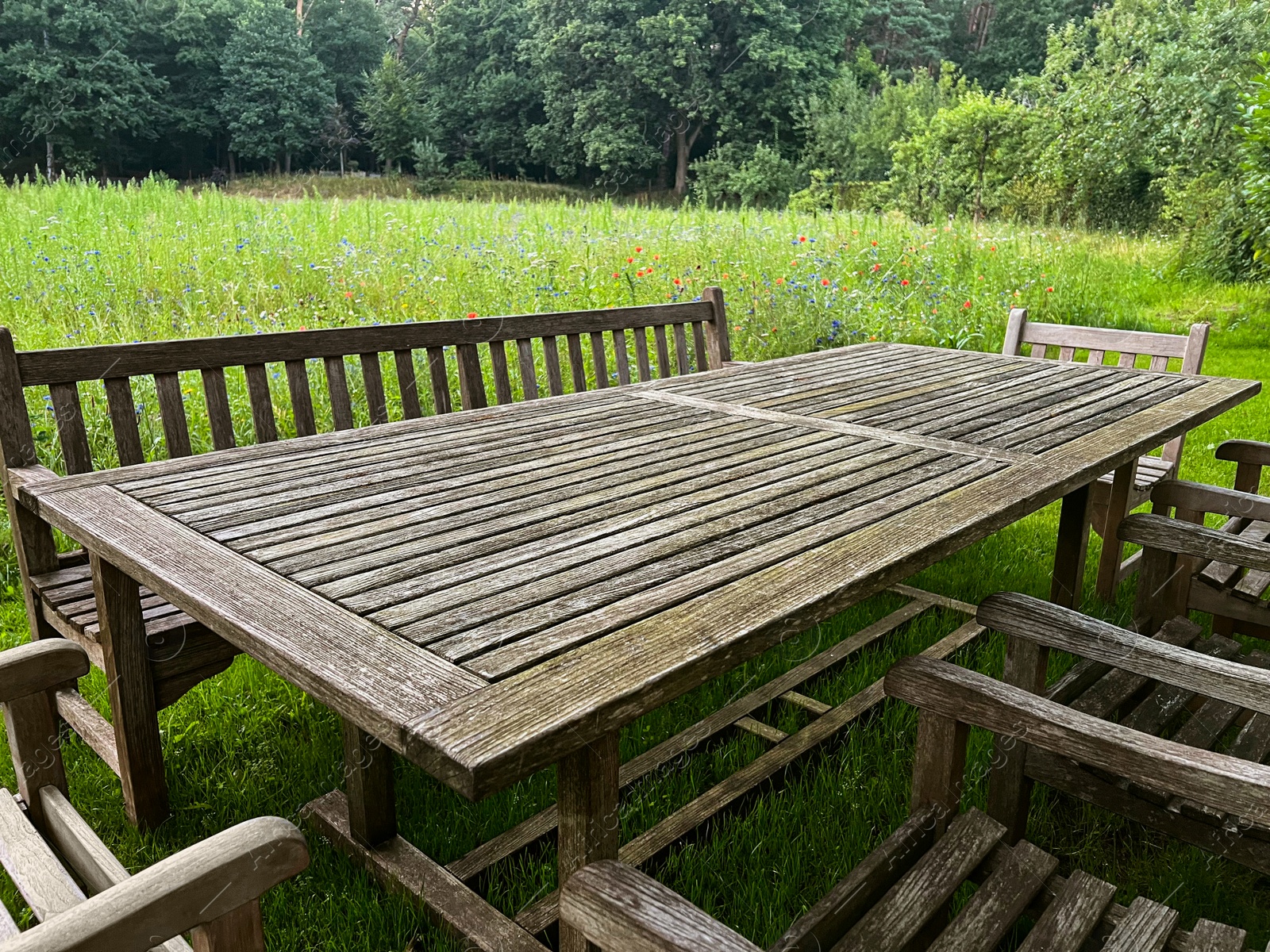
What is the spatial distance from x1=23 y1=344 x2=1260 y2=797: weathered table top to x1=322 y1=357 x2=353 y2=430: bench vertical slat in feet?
1.36

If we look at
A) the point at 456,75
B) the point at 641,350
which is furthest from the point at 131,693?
the point at 456,75

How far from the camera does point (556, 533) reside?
1.46 m

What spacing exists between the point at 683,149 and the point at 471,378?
961 inches

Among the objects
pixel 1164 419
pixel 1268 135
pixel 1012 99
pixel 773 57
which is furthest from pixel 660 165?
pixel 1164 419

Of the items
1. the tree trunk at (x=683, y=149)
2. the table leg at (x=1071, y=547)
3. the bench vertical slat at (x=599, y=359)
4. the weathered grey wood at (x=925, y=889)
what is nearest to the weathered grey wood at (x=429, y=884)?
the weathered grey wood at (x=925, y=889)

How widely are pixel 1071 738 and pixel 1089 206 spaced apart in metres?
20.1

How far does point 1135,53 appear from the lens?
18062 mm

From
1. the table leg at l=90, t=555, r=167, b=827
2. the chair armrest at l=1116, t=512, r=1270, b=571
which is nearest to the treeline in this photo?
the table leg at l=90, t=555, r=167, b=827

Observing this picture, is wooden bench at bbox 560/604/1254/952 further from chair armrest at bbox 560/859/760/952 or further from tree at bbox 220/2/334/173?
tree at bbox 220/2/334/173

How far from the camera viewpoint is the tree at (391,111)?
18.2 m

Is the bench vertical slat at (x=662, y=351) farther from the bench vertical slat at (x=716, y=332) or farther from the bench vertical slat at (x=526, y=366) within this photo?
the bench vertical slat at (x=526, y=366)

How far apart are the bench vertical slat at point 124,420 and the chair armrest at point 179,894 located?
5.04 ft

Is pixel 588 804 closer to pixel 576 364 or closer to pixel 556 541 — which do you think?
pixel 556 541

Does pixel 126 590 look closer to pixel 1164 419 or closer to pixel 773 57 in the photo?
pixel 1164 419
